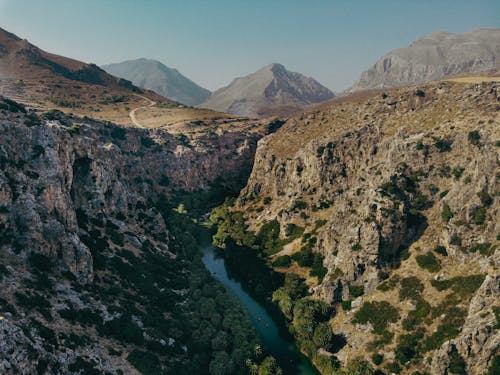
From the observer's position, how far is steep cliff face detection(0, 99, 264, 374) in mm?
63844

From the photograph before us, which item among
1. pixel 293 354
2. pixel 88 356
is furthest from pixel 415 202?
pixel 88 356

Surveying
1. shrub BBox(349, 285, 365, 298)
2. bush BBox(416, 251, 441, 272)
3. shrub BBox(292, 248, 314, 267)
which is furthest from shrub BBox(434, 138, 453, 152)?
shrub BBox(292, 248, 314, 267)

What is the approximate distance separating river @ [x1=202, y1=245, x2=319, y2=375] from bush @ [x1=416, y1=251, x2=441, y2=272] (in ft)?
120

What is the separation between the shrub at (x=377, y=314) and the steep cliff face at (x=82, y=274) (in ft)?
90.1

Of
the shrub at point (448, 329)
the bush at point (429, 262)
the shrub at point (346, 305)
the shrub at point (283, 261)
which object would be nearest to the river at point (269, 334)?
the shrub at point (283, 261)

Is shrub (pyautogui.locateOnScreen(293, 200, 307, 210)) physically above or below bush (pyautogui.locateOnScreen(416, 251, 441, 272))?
above

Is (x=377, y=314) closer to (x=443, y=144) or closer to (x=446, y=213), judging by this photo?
(x=446, y=213)

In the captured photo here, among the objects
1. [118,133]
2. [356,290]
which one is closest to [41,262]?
[356,290]

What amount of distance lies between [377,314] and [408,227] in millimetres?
26693

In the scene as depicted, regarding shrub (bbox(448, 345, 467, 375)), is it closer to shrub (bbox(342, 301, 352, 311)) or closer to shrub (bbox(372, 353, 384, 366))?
shrub (bbox(372, 353, 384, 366))

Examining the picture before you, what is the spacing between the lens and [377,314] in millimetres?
88375

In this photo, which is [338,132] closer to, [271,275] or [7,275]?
[271,275]

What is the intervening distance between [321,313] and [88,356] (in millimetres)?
55604

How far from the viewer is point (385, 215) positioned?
10081 cm
